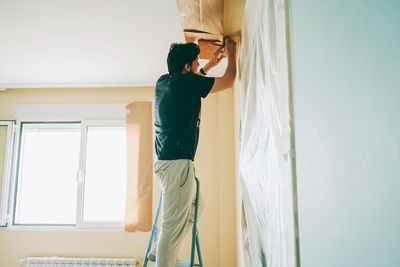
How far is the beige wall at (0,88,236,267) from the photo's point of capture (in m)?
2.95

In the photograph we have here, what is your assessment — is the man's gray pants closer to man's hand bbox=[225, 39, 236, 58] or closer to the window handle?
man's hand bbox=[225, 39, 236, 58]

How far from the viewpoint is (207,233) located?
9.81 ft

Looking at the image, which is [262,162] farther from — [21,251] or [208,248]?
[21,251]

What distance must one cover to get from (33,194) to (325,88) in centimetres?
380

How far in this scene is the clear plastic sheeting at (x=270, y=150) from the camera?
0.57 metres

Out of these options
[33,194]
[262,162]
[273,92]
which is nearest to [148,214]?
[33,194]

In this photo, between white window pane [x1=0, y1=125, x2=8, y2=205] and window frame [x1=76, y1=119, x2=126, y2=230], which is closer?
window frame [x1=76, y1=119, x2=126, y2=230]

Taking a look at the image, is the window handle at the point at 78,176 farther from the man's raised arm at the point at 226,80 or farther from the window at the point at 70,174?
the man's raised arm at the point at 226,80

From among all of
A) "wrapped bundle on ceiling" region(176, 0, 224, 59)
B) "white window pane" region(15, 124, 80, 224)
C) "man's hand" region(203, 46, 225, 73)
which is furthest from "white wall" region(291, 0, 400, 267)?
"white window pane" region(15, 124, 80, 224)

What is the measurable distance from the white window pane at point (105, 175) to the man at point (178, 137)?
1.88 metres

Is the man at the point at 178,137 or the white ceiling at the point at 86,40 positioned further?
the white ceiling at the point at 86,40

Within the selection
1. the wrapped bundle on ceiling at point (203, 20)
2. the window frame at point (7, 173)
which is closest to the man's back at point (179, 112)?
the wrapped bundle on ceiling at point (203, 20)

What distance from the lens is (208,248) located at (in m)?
2.96

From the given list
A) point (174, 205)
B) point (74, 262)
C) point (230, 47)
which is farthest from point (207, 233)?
point (230, 47)
